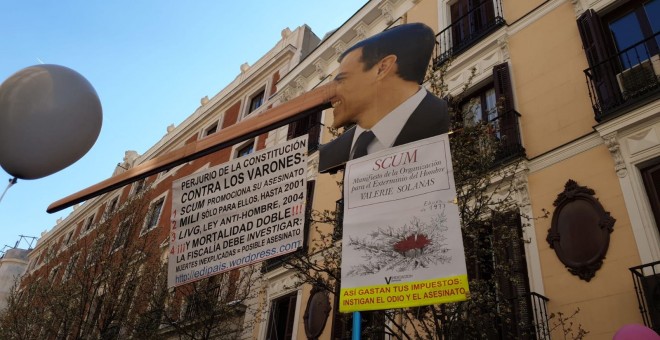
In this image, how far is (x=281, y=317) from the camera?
14.0 metres

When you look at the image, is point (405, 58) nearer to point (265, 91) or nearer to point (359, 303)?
point (359, 303)

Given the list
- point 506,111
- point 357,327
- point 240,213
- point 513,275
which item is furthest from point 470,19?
point 357,327

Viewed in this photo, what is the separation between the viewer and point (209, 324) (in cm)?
1220

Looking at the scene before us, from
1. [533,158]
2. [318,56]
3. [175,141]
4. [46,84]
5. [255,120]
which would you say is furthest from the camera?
[175,141]

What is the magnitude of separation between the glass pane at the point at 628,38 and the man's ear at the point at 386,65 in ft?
17.7

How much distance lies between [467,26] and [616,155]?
593 cm

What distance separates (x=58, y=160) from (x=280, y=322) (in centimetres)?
999

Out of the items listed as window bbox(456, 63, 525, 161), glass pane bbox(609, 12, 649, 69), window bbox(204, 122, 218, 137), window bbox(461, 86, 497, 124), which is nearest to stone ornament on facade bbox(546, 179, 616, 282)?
window bbox(456, 63, 525, 161)

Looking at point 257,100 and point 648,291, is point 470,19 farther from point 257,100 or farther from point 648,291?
point 257,100

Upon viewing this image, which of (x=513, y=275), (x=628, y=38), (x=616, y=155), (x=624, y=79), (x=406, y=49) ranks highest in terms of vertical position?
(x=628, y=38)

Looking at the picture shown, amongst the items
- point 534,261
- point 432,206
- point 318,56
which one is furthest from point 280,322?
point 432,206

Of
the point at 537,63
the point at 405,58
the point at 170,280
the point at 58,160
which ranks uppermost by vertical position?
the point at 537,63

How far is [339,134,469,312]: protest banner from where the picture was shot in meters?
3.57

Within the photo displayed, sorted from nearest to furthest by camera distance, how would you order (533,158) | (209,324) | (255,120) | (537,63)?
1. (255,120)
2. (533,158)
3. (537,63)
4. (209,324)
